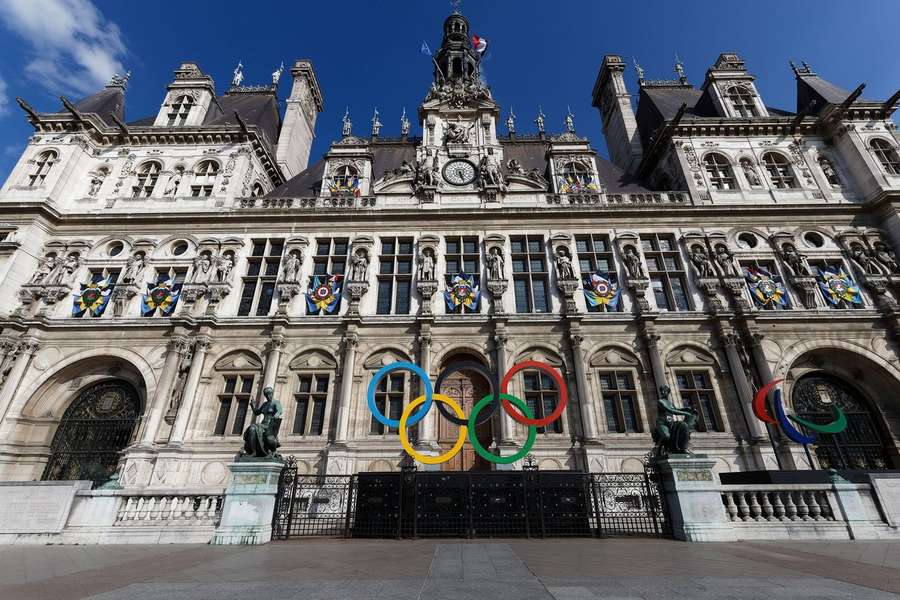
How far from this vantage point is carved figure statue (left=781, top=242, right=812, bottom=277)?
58.1 ft

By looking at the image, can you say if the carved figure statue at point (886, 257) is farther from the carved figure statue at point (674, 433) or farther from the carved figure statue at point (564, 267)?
the carved figure statue at point (674, 433)

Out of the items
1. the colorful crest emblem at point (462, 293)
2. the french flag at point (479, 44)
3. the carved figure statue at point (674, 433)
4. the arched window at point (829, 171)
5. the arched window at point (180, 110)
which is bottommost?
the carved figure statue at point (674, 433)

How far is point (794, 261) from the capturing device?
58.9 ft

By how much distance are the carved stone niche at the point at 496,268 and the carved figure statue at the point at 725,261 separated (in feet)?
31.4

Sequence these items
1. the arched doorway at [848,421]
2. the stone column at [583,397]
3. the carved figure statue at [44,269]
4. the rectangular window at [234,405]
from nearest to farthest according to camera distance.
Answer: the stone column at [583,397], the arched doorway at [848,421], the rectangular window at [234,405], the carved figure statue at [44,269]

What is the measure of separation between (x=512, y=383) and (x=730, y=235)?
42.5 ft

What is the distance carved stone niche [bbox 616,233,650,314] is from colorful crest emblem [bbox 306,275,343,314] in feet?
42.9

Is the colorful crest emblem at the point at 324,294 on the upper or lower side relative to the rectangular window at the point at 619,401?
upper

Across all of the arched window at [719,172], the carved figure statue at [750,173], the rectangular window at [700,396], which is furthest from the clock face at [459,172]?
the carved figure statue at [750,173]

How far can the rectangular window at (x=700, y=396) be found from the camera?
15.5 metres

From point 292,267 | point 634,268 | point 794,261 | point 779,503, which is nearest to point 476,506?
point 779,503

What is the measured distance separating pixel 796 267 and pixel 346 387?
20.2m

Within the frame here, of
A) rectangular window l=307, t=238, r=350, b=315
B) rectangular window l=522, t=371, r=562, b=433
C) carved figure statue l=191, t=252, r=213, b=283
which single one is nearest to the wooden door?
rectangular window l=522, t=371, r=562, b=433

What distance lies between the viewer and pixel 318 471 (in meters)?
14.7
